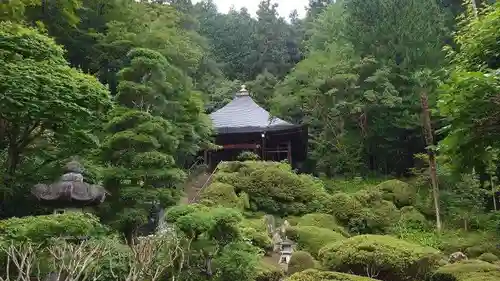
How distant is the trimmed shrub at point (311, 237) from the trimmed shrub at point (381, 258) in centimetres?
256

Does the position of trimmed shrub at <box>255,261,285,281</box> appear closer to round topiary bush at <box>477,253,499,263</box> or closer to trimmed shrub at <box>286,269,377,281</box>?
trimmed shrub at <box>286,269,377,281</box>

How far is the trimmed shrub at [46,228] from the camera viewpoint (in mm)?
7957

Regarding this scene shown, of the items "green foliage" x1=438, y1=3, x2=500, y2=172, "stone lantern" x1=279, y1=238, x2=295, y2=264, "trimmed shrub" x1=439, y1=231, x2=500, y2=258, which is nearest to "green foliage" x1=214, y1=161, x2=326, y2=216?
"stone lantern" x1=279, y1=238, x2=295, y2=264

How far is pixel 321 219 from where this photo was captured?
15.4 metres

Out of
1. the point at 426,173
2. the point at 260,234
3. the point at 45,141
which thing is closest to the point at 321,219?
the point at 260,234

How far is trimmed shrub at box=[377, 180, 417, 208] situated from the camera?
1767 cm

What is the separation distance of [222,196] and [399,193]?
647 cm

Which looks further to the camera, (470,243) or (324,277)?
(470,243)

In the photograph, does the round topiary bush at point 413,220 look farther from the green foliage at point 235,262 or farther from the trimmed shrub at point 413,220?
the green foliage at point 235,262

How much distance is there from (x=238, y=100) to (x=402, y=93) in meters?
8.47

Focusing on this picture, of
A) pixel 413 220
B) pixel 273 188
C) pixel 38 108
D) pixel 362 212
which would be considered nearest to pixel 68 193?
pixel 38 108

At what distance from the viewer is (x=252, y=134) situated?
80.0 ft

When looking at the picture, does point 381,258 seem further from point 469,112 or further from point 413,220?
point 413,220

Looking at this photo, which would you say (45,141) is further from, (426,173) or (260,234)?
(426,173)
